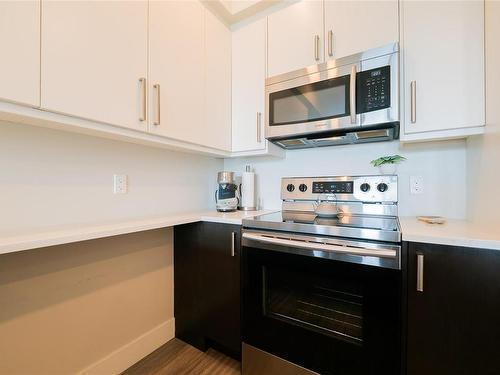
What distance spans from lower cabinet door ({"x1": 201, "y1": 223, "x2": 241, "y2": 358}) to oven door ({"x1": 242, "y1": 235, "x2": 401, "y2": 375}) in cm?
7

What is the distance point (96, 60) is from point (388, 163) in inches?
65.3

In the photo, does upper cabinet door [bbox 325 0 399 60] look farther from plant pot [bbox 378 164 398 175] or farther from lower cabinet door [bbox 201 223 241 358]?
lower cabinet door [bbox 201 223 241 358]

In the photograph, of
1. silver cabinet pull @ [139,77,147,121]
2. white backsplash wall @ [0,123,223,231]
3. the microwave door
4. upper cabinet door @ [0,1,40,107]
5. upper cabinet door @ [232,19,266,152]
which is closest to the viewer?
upper cabinet door @ [0,1,40,107]

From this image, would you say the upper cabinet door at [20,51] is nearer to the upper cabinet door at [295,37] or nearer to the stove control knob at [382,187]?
the upper cabinet door at [295,37]

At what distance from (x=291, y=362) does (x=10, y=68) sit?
1.72 meters

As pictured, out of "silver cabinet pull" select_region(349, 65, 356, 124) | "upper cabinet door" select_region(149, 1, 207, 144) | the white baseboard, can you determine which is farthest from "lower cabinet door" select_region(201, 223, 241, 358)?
"silver cabinet pull" select_region(349, 65, 356, 124)

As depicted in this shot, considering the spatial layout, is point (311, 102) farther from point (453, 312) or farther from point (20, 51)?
point (20, 51)

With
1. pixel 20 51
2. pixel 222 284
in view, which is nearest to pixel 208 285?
pixel 222 284

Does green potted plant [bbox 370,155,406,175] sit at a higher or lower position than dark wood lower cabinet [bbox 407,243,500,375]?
higher

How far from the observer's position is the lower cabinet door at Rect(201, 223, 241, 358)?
141cm

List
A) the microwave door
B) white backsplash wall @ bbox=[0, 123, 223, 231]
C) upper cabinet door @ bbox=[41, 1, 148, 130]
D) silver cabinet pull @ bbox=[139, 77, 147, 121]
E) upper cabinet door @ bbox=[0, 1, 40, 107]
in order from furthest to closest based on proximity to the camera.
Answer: the microwave door
silver cabinet pull @ bbox=[139, 77, 147, 121]
white backsplash wall @ bbox=[0, 123, 223, 231]
upper cabinet door @ bbox=[41, 1, 148, 130]
upper cabinet door @ bbox=[0, 1, 40, 107]

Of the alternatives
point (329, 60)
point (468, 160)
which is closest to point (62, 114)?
point (329, 60)

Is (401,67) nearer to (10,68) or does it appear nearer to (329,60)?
(329,60)

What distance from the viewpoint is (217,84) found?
1.72 meters
